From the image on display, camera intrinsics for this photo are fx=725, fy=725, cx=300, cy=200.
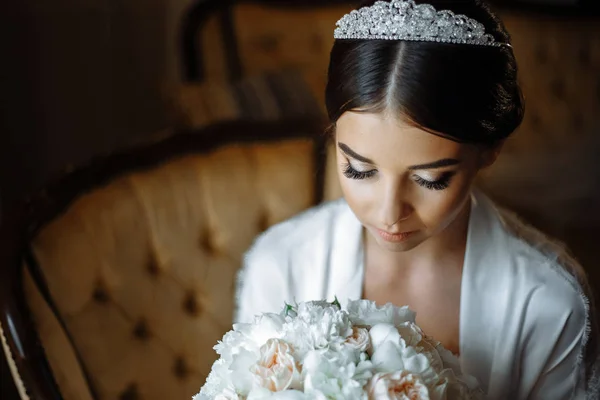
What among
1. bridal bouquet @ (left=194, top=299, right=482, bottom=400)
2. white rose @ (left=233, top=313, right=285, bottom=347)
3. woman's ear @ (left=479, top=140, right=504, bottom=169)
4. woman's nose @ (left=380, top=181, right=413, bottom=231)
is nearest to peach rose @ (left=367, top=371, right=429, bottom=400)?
bridal bouquet @ (left=194, top=299, right=482, bottom=400)

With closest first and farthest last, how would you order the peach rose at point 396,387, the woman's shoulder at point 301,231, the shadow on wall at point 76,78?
the peach rose at point 396,387 → the woman's shoulder at point 301,231 → the shadow on wall at point 76,78

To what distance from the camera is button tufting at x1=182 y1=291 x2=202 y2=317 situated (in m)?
1.35

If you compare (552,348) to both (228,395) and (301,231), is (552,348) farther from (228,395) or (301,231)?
(228,395)

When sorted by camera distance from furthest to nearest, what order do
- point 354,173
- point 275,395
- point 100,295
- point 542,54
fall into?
point 542,54 → point 100,295 → point 354,173 → point 275,395

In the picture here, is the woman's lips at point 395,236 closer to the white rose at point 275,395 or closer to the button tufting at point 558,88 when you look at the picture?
the white rose at point 275,395

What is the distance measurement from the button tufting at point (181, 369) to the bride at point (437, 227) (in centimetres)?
22

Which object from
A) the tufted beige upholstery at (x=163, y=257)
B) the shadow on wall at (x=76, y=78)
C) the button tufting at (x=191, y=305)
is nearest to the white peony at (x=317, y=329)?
the tufted beige upholstery at (x=163, y=257)

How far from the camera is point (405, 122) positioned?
787 mm

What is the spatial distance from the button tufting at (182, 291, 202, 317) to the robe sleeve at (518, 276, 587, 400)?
62cm

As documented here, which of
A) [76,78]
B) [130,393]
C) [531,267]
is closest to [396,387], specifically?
[531,267]

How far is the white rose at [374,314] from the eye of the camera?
28.5 inches

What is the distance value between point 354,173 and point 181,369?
2.19 feet

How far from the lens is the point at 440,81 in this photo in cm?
77

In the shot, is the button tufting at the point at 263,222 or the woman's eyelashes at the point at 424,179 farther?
the button tufting at the point at 263,222
